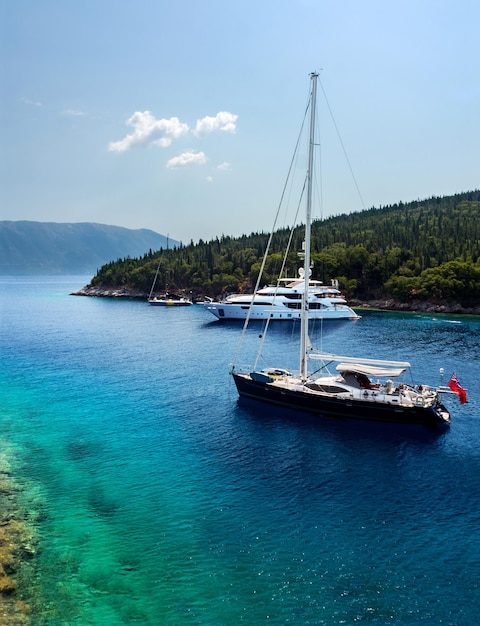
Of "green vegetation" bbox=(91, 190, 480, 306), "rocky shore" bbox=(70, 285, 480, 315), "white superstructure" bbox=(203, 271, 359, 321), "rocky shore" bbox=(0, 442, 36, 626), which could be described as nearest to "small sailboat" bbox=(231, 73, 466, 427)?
"rocky shore" bbox=(0, 442, 36, 626)

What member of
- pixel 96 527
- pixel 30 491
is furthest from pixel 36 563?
pixel 30 491

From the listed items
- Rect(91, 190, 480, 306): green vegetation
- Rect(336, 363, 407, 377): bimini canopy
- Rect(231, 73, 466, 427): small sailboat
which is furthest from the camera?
Rect(91, 190, 480, 306): green vegetation

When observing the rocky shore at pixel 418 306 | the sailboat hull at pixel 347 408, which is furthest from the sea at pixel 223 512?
the rocky shore at pixel 418 306

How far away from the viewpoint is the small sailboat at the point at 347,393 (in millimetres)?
39281

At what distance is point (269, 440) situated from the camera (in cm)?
3691

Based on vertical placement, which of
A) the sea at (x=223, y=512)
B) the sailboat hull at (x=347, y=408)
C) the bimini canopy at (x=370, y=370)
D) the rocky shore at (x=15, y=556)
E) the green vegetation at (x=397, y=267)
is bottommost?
the rocky shore at (x=15, y=556)

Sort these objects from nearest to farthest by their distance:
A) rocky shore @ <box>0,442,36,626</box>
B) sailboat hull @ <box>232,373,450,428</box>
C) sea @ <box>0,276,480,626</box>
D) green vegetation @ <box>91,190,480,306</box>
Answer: rocky shore @ <box>0,442,36,626</box>
sea @ <box>0,276,480,626</box>
sailboat hull @ <box>232,373,450,428</box>
green vegetation @ <box>91,190,480,306</box>

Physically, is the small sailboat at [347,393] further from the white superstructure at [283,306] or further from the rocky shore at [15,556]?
the white superstructure at [283,306]

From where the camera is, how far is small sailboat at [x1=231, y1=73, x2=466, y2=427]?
129ft

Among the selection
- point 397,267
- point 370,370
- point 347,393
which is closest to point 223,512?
point 347,393

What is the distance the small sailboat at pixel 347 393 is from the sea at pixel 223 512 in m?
1.20

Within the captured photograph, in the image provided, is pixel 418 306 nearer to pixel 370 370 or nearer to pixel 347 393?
pixel 370 370

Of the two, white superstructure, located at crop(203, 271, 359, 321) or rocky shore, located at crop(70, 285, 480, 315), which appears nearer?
white superstructure, located at crop(203, 271, 359, 321)

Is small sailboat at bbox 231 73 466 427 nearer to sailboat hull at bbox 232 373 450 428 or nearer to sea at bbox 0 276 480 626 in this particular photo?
sailboat hull at bbox 232 373 450 428
